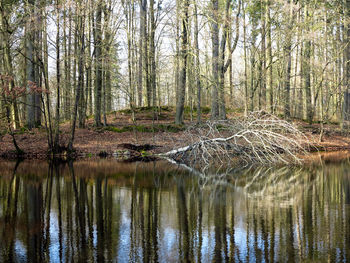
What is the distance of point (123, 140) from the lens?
22.0 m

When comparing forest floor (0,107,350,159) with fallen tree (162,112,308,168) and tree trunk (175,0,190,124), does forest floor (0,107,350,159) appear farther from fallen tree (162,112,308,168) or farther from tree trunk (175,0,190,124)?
fallen tree (162,112,308,168)

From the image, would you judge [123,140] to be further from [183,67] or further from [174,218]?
[174,218]

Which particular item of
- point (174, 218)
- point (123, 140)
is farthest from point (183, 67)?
point (174, 218)

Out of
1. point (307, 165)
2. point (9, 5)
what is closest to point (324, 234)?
point (307, 165)

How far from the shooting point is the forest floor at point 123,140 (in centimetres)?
1969

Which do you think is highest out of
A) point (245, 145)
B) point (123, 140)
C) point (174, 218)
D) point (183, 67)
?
point (183, 67)

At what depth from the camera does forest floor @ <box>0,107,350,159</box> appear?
19688mm

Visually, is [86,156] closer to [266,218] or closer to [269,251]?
[266,218]

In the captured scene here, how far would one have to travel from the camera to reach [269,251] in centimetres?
518

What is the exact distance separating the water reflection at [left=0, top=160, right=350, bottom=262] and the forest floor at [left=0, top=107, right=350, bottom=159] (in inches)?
276

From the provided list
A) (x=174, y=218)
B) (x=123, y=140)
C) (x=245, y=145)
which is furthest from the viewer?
(x=123, y=140)

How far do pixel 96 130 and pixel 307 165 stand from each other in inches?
531

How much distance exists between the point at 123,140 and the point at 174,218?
1534cm

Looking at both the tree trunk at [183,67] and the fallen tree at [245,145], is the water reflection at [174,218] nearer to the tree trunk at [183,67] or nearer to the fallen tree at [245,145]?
the fallen tree at [245,145]
